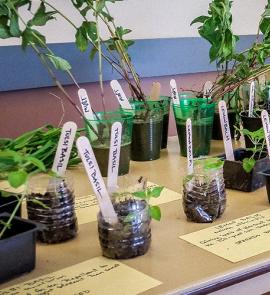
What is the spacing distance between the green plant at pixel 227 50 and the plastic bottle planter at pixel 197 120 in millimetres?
67

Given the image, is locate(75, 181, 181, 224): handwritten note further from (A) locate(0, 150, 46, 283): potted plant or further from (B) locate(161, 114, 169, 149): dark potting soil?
(B) locate(161, 114, 169, 149): dark potting soil

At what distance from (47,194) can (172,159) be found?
618 mm

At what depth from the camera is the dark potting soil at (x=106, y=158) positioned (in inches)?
49.6

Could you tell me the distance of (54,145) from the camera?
122 centimetres

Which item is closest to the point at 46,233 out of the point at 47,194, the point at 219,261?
the point at 47,194

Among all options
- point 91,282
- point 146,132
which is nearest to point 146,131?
point 146,132

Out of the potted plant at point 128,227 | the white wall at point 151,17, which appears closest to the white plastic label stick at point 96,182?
the potted plant at point 128,227

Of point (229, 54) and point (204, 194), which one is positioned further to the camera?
point (229, 54)

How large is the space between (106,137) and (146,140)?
0.19m

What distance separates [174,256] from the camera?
2.78 feet

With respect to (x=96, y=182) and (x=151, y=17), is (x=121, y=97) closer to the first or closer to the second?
(x=96, y=182)

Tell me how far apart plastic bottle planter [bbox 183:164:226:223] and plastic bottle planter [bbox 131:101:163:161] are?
0.44 meters

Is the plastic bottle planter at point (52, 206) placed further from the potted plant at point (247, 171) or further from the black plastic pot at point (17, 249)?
the potted plant at point (247, 171)

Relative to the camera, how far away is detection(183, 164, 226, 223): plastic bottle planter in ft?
→ 3.22
